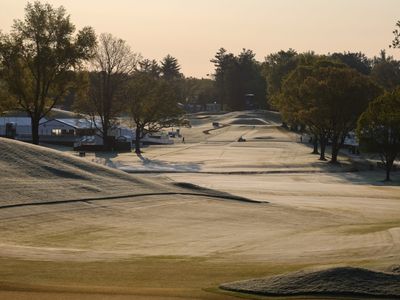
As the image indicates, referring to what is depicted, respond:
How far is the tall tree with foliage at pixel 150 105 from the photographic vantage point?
111188mm

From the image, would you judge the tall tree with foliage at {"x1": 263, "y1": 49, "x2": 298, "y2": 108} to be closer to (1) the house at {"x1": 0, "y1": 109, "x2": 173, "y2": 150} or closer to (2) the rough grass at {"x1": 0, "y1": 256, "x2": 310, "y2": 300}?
(1) the house at {"x1": 0, "y1": 109, "x2": 173, "y2": 150}

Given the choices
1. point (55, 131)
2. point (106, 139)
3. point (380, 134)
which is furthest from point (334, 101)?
point (55, 131)

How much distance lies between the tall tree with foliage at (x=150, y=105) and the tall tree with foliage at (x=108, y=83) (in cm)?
212

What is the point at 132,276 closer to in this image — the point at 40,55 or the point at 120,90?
the point at 40,55

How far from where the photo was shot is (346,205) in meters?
47.3

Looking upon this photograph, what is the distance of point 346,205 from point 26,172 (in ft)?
65.1

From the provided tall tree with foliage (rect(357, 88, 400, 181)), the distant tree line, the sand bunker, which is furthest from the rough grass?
tall tree with foliage (rect(357, 88, 400, 181))

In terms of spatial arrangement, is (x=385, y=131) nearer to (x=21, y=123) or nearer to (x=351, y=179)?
(x=351, y=179)

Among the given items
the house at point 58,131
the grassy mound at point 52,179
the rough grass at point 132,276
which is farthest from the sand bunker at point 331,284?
the house at point 58,131

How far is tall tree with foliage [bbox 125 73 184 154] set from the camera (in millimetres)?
111188

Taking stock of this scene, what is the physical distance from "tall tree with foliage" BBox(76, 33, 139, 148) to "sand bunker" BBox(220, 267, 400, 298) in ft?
319

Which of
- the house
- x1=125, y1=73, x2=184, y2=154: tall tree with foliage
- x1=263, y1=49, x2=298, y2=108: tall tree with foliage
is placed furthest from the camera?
x1=263, y1=49, x2=298, y2=108: tall tree with foliage

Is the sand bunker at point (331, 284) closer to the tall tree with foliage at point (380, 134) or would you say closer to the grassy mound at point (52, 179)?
the grassy mound at point (52, 179)

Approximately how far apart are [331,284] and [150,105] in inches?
3844
